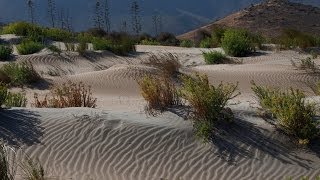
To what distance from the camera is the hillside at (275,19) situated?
6294 cm

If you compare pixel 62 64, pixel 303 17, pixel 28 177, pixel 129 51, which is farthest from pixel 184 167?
pixel 303 17

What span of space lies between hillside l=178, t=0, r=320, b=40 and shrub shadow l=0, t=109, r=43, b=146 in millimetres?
51247

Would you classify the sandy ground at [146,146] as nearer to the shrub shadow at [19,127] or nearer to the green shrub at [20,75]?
the shrub shadow at [19,127]

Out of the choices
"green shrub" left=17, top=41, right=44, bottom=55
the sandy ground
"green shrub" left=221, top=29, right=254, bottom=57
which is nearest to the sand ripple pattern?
the sandy ground

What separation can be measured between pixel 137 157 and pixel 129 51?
16069 mm

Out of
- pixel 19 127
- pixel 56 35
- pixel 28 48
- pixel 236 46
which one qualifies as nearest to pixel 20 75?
pixel 28 48

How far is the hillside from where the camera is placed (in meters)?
62.9

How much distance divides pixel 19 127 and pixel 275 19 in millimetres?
59741

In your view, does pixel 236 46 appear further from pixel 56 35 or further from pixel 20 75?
pixel 56 35

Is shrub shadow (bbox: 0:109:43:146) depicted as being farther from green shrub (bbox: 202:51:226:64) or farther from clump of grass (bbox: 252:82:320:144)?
green shrub (bbox: 202:51:226:64)

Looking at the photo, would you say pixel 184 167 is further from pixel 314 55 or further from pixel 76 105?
pixel 314 55

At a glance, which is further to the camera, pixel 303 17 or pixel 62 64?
pixel 303 17

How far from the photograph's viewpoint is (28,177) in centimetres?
683

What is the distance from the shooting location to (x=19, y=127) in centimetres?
945
